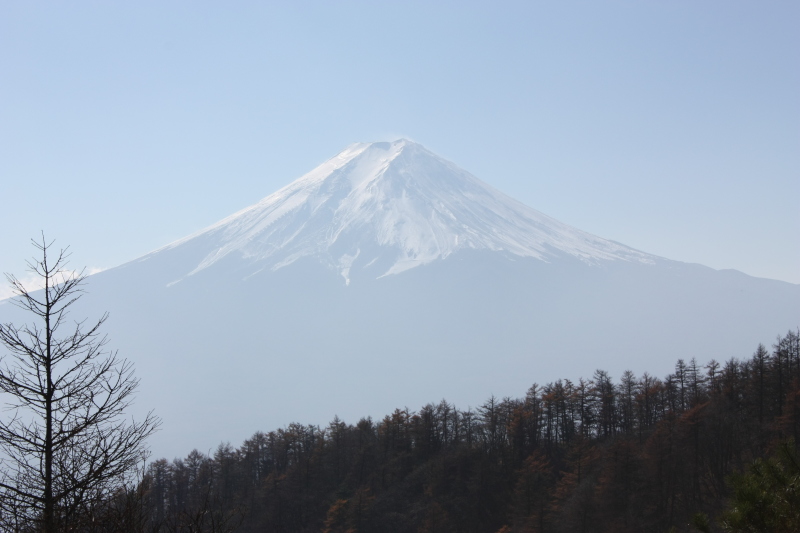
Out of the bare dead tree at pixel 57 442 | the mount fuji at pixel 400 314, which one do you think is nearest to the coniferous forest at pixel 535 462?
the bare dead tree at pixel 57 442

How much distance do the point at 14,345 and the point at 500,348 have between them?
189 m

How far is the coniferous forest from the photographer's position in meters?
34.6

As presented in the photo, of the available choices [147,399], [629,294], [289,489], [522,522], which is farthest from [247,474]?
[629,294]

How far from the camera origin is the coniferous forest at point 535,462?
113ft

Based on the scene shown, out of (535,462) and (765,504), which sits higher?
(765,504)

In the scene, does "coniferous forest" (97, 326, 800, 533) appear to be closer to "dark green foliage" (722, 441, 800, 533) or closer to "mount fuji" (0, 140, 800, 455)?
"dark green foliage" (722, 441, 800, 533)

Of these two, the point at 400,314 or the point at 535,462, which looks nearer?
the point at 535,462

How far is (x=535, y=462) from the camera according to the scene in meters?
42.5

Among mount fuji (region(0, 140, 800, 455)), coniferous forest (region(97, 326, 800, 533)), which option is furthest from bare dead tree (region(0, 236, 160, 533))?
mount fuji (region(0, 140, 800, 455))

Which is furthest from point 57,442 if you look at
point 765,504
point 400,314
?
point 400,314

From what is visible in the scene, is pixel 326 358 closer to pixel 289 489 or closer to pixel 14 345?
pixel 289 489

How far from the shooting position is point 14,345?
27.2 feet

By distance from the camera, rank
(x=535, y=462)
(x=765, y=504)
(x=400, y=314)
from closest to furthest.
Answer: (x=765, y=504) < (x=535, y=462) < (x=400, y=314)

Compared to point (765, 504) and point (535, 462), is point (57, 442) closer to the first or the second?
point (765, 504)
